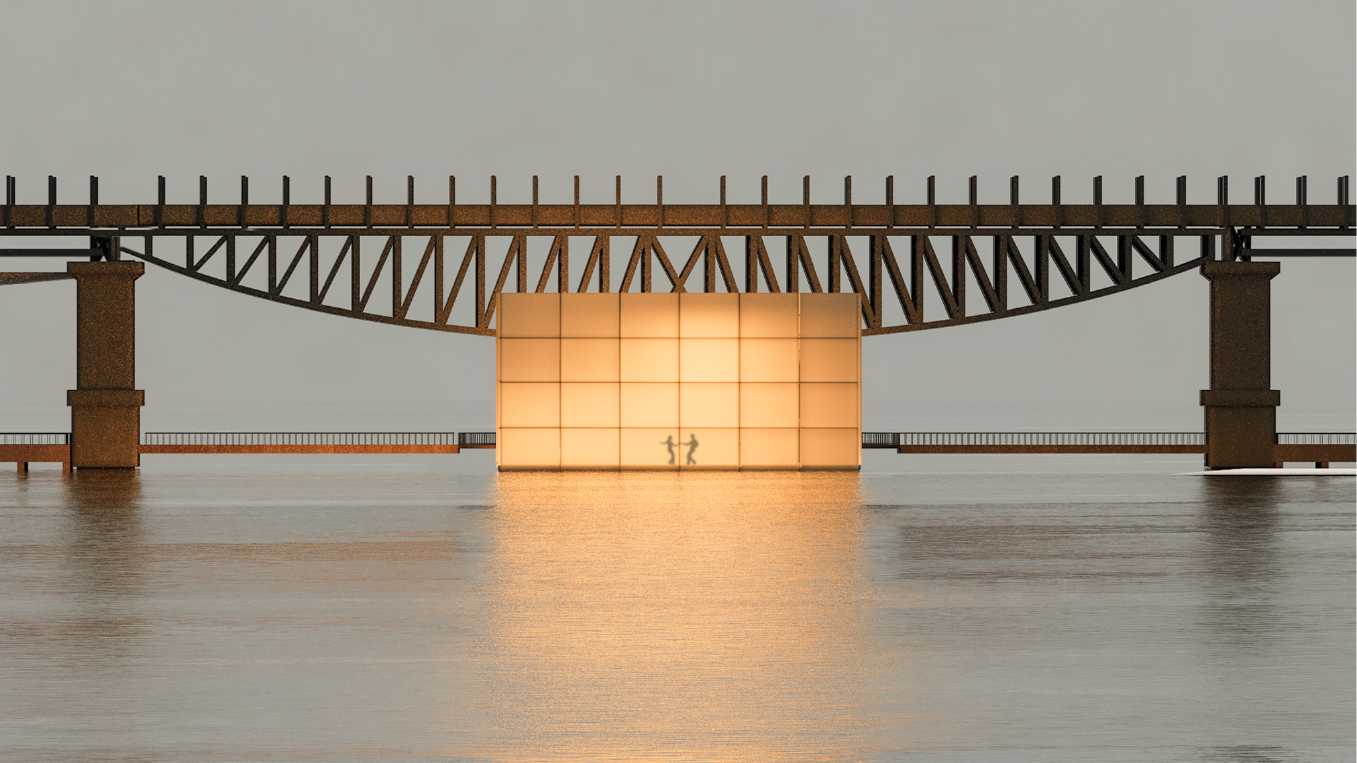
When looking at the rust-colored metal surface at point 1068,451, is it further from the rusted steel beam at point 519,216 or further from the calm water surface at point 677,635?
the calm water surface at point 677,635

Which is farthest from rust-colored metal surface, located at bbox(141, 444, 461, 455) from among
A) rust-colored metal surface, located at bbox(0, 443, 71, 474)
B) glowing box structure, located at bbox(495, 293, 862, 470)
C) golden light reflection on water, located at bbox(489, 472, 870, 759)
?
golden light reflection on water, located at bbox(489, 472, 870, 759)

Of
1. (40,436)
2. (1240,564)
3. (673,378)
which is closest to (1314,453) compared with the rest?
(673,378)

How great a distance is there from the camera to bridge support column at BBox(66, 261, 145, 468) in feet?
134

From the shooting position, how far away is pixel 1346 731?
33.3 feet

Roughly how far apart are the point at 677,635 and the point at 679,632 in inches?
7.1

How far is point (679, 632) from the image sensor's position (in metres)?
14.2

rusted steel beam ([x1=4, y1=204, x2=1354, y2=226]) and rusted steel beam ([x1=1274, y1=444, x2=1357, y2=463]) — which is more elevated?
rusted steel beam ([x1=4, y1=204, x2=1354, y2=226])

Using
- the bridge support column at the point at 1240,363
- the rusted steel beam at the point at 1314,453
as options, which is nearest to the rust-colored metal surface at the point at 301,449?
the bridge support column at the point at 1240,363

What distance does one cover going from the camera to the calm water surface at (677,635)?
10.1 m

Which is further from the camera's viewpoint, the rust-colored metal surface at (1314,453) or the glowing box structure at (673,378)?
the rust-colored metal surface at (1314,453)

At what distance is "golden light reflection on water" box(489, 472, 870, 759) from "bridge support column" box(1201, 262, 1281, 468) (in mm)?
17847

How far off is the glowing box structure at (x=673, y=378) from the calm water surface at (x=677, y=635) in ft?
44.1

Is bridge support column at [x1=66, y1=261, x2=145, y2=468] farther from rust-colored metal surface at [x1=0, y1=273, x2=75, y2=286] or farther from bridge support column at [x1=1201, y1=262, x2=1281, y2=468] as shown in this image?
bridge support column at [x1=1201, y1=262, x2=1281, y2=468]

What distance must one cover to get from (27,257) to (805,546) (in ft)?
87.7
